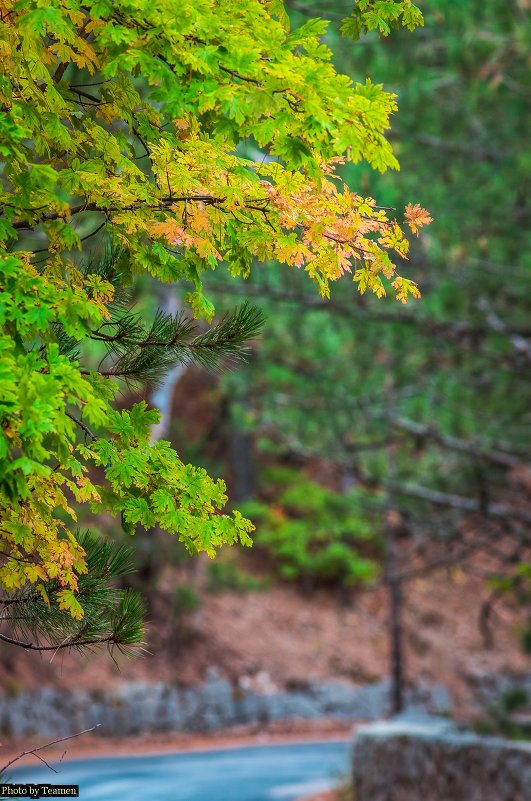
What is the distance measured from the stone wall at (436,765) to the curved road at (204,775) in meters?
1.18

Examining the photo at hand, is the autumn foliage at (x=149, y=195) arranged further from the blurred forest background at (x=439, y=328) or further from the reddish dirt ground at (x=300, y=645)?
the reddish dirt ground at (x=300, y=645)

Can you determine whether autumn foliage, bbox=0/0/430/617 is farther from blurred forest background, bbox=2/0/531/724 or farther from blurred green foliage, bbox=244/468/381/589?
blurred green foliage, bbox=244/468/381/589

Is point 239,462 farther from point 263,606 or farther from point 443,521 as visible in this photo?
point 443,521

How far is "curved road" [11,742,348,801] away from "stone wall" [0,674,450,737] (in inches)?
63.6

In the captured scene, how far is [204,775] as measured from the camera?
13359 mm

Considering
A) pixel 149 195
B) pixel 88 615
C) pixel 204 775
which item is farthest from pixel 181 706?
pixel 149 195

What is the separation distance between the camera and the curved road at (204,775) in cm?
1181

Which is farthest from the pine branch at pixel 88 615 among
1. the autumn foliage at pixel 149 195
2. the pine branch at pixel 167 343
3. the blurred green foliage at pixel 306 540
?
the blurred green foliage at pixel 306 540

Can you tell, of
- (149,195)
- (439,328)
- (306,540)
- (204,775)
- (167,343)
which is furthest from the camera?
(306,540)

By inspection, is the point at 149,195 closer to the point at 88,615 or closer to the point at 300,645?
the point at 88,615

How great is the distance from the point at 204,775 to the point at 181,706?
4.32 m

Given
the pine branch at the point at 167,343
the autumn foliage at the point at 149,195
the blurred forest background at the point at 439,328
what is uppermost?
the autumn foliage at the point at 149,195

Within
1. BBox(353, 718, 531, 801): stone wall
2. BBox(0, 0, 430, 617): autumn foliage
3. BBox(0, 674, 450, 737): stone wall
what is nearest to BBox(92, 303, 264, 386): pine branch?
BBox(0, 0, 430, 617): autumn foliage

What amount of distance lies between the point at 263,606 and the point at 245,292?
14.4m
